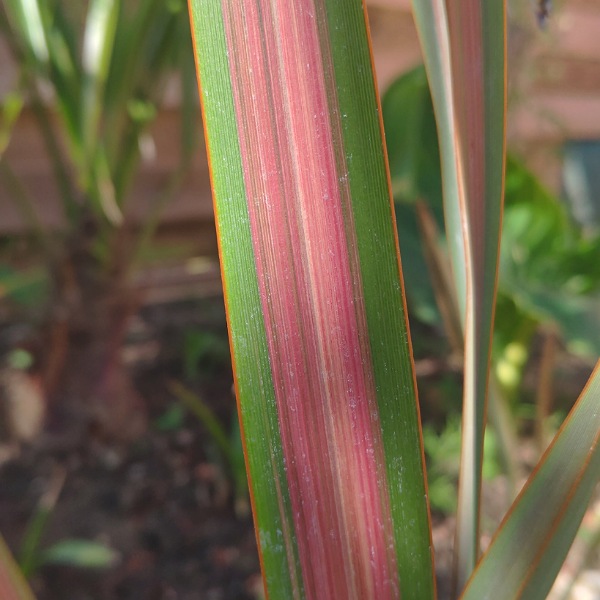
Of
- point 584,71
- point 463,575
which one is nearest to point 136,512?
point 463,575

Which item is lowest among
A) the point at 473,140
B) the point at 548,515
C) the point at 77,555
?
the point at 77,555

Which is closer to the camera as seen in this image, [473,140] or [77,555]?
[473,140]

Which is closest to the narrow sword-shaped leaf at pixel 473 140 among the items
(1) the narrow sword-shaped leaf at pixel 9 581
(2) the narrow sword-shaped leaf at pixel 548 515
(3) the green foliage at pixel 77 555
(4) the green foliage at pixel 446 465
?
(2) the narrow sword-shaped leaf at pixel 548 515

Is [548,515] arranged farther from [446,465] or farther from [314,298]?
[446,465]

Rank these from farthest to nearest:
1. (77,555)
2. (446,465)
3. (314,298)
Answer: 1. (446,465)
2. (77,555)
3. (314,298)

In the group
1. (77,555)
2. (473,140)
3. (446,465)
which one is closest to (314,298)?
(473,140)

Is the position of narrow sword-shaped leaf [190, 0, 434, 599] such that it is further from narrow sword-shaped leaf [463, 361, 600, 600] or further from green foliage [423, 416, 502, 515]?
green foliage [423, 416, 502, 515]

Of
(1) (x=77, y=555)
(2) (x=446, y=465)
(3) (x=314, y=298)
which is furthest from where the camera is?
(2) (x=446, y=465)
